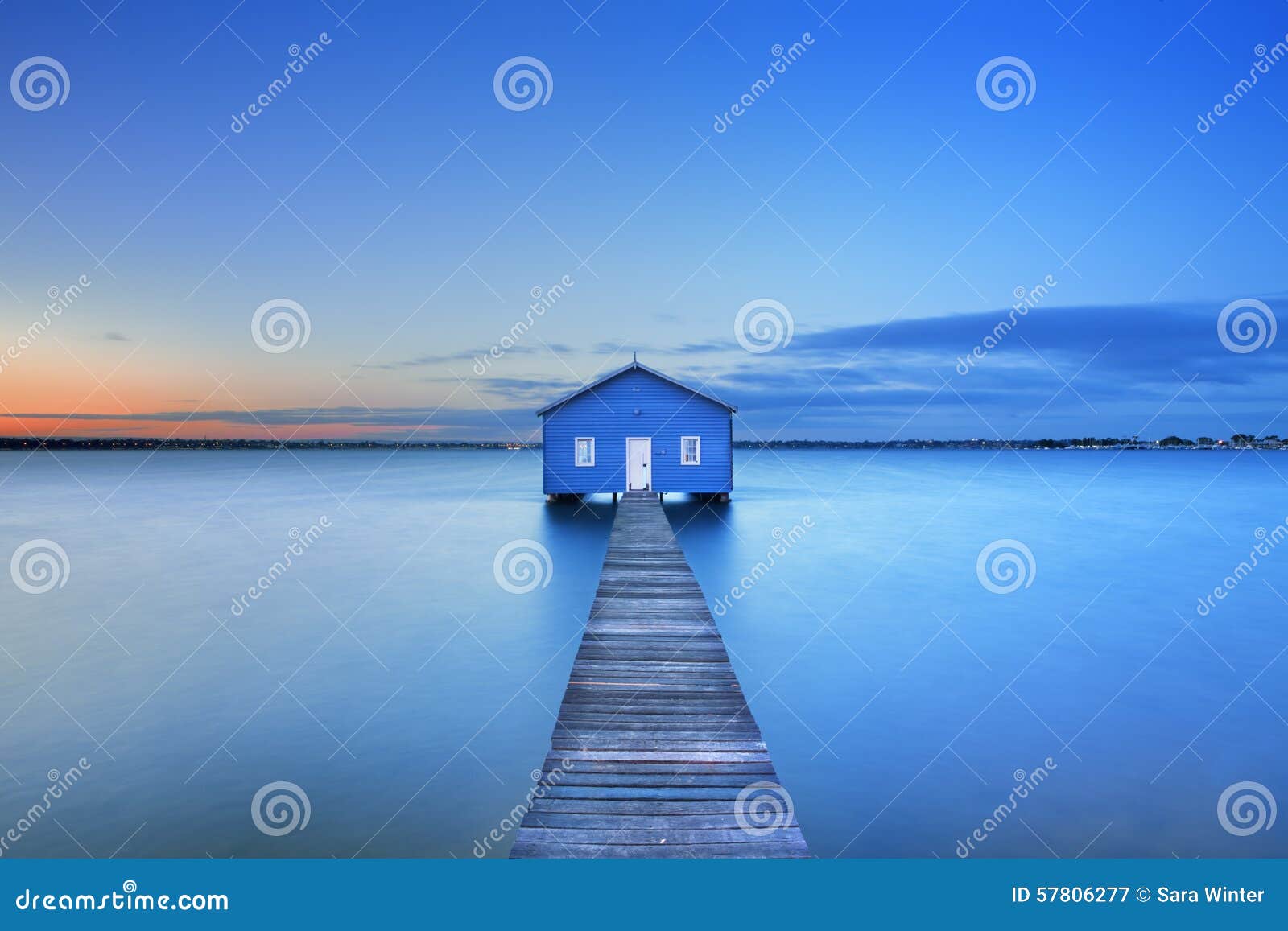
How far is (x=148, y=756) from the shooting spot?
838 cm

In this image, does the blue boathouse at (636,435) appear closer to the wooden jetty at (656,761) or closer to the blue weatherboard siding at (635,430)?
the blue weatherboard siding at (635,430)

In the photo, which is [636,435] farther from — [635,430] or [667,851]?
[667,851]

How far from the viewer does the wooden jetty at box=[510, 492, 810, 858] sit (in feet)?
15.0

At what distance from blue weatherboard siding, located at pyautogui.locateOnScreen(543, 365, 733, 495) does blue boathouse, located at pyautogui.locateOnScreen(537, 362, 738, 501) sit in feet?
0.09

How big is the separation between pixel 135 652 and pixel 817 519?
24.6 metres

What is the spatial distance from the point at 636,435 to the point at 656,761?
2100 centimetres

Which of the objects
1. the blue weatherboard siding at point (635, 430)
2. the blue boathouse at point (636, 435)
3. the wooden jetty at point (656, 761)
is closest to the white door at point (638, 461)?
the blue boathouse at point (636, 435)

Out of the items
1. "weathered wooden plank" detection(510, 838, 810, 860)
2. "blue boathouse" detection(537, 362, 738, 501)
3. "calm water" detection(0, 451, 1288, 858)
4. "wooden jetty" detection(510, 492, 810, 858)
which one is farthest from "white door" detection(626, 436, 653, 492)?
"weathered wooden plank" detection(510, 838, 810, 860)

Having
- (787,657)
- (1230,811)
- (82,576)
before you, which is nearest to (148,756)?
(787,657)

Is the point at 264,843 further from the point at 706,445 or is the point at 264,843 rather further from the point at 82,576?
the point at 706,445

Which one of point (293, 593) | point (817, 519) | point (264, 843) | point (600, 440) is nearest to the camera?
point (264, 843)

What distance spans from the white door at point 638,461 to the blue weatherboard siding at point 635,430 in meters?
0.15

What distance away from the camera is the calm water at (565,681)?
272 inches

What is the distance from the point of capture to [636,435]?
1038 inches
